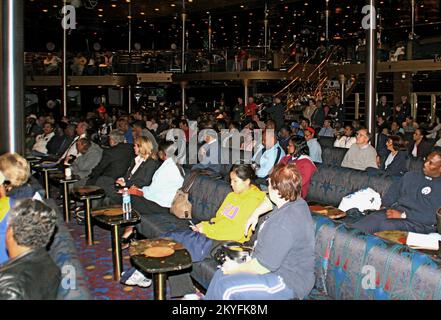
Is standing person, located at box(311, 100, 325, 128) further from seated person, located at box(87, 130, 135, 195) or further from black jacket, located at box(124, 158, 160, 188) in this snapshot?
black jacket, located at box(124, 158, 160, 188)

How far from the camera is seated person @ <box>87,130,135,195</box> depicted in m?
7.77

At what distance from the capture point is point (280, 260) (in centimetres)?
336

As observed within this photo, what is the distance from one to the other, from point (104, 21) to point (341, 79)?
14.7 m

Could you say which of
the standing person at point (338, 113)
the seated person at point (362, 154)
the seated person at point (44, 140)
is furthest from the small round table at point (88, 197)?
the standing person at point (338, 113)

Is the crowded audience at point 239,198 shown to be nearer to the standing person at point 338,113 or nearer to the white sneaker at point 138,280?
the white sneaker at point 138,280

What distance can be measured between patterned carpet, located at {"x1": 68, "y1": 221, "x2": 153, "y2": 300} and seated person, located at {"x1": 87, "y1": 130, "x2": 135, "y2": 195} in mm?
737

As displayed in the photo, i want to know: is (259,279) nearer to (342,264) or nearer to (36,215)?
(342,264)

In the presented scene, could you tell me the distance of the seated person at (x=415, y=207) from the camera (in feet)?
17.0

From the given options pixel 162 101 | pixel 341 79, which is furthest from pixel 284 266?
pixel 162 101

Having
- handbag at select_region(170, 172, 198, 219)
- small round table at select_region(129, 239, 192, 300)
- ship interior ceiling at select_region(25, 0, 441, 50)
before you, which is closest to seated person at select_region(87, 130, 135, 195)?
handbag at select_region(170, 172, 198, 219)

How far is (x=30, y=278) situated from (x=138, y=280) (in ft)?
9.01

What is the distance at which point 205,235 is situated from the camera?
15.9 feet

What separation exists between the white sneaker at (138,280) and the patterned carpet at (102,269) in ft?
0.13

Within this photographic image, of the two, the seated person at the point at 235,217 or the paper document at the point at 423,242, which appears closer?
the paper document at the point at 423,242
